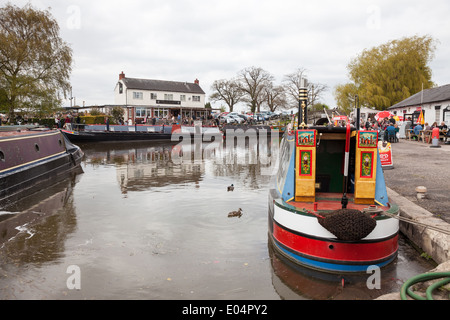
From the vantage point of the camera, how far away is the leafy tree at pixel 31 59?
26703mm

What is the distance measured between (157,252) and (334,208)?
10.1 feet

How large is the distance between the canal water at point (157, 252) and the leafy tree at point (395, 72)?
33142mm

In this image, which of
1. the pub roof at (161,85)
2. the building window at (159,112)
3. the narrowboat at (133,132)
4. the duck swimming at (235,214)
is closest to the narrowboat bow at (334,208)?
the duck swimming at (235,214)

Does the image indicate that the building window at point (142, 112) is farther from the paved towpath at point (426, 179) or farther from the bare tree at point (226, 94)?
the paved towpath at point (426, 179)

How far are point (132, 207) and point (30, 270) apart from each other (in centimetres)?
381

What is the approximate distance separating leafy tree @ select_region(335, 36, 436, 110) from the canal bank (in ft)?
92.2

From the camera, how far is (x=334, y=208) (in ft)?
19.1

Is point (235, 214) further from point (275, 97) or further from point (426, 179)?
point (275, 97)

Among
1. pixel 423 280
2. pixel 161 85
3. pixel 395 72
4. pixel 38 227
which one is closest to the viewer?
pixel 423 280

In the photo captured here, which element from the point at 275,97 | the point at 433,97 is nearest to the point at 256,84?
the point at 275,97
